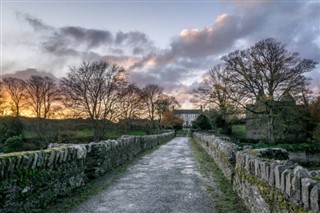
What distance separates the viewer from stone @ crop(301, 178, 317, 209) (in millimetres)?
3420

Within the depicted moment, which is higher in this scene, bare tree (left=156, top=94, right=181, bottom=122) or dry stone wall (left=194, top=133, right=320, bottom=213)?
bare tree (left=156, top=94, right=181, bottom=122)

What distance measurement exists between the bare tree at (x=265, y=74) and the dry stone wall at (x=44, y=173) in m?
29.0

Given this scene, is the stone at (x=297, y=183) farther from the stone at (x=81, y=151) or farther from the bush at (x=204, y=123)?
the bush at (x=204, y=123)

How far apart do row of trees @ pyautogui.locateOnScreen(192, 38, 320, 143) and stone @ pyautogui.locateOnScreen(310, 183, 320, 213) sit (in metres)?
33.9

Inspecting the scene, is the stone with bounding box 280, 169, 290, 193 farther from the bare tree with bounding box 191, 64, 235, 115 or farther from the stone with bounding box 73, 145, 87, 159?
the bare tree with bounding box 191, 64, 235, 115

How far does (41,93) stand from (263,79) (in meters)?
30.9

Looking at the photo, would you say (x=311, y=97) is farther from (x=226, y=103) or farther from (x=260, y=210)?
(x=260, y=210)

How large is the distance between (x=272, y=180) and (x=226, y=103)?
35.8 metres

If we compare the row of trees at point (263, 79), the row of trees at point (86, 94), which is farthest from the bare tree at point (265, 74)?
the row of trees at point (86, 94)

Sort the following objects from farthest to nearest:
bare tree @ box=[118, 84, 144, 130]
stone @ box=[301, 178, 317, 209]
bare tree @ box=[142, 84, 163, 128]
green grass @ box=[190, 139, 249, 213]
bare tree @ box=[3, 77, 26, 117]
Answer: bare tree @ box=[142, 84, 163, 128], bare tree @ box=[3, 77, 26, 117], bare tree @ box=[118, 84, 144, 130], green grass @ box=[190, 139, 249, 213], stone @ box=[301, 178, 317, 209]

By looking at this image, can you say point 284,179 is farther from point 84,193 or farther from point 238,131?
point 238,131

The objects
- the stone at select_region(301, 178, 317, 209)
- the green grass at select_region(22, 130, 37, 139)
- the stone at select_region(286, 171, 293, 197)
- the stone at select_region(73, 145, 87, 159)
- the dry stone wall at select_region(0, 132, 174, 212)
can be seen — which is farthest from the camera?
the green grass at select_region(22, 130, 37, 139)

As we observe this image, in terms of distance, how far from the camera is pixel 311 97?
37281 mm

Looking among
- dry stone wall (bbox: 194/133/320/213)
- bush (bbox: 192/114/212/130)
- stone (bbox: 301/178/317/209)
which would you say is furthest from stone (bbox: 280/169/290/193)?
bush (bbox: 192/114/212/130)
